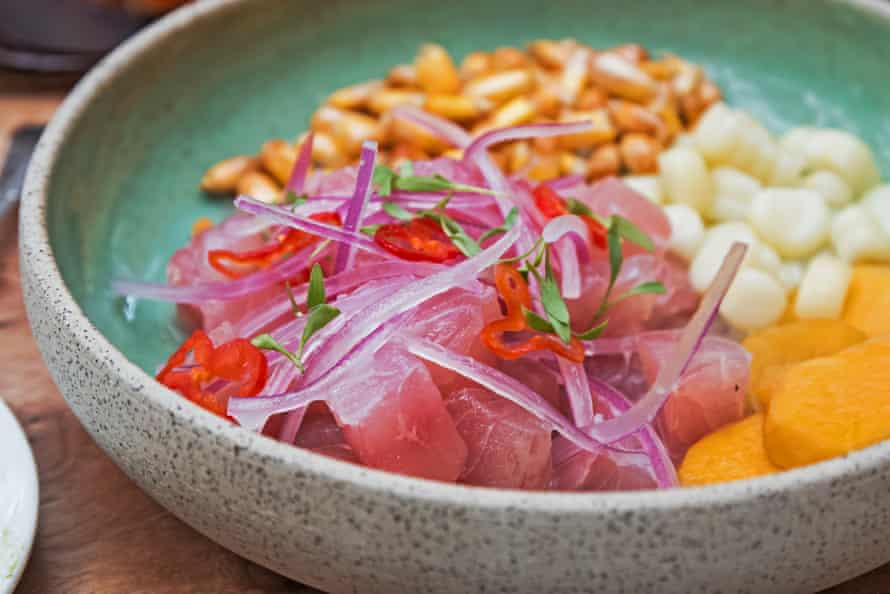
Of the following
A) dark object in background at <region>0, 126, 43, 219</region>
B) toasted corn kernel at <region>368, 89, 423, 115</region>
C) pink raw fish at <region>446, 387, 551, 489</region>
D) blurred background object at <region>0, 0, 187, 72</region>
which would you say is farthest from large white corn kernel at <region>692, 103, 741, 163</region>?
blurred background object at <region>0, 0, 187, 72</region>

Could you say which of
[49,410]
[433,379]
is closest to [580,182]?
[433,379]

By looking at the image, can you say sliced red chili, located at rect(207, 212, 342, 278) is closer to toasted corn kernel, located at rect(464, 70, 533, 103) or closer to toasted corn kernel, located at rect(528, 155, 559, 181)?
toasted corn kernel, located at rect(528, 155, 559, 181)

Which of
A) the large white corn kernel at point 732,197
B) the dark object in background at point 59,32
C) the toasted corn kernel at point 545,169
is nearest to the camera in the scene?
the large white corn kernel at point 732,197

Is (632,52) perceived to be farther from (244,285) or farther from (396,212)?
(244,285)

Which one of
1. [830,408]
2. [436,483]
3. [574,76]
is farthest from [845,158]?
[436,483]

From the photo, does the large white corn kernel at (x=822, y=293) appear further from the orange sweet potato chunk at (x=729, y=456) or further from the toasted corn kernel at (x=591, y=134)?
the toasted corn kernel at (x=591, y=134)

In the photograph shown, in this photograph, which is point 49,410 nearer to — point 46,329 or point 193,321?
point 193,321

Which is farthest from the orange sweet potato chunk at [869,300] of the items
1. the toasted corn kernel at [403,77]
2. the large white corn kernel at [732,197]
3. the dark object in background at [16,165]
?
the dark object in background at [16,165]
